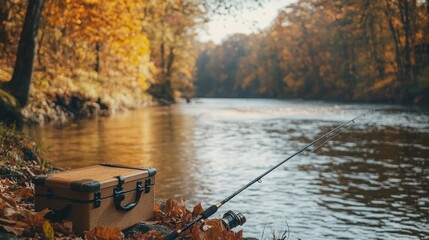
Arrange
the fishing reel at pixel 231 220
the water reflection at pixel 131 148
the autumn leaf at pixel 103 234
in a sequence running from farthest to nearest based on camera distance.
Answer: the water reflection at pixel 131 148, the fishing reel at pixel 231 220, the autumn leaf at pixel 103 234

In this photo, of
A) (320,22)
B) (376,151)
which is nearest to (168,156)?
(376,151)

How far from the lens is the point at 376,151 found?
16203mm

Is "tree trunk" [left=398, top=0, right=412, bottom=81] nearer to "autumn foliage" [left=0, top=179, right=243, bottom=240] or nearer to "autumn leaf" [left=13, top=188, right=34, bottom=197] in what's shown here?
"autumn foliage" [left=0, top=179, right=243, bottom=240]

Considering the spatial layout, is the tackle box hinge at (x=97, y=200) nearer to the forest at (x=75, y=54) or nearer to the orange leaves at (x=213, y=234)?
the orange leaves at (x=213, y=234)

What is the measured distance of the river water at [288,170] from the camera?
8.05 meters

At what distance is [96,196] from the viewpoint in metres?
4.42

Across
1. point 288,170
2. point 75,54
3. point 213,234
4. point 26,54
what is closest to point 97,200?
point 213,234

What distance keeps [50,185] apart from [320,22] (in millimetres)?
70731

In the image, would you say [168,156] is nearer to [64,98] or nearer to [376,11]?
[64,98]

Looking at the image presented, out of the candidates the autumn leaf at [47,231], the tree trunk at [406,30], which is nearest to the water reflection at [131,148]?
the autumn leaf at [47,231]

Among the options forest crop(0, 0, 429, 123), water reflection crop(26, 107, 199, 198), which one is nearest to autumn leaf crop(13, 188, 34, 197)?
water reflection crop(26, 107, 199, 198)

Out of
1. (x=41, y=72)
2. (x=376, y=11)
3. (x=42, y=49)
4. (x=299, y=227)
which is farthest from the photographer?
(x=376, y=11)

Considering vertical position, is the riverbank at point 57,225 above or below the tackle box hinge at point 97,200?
below

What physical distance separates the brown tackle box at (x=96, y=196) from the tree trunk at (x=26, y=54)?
1136cm
